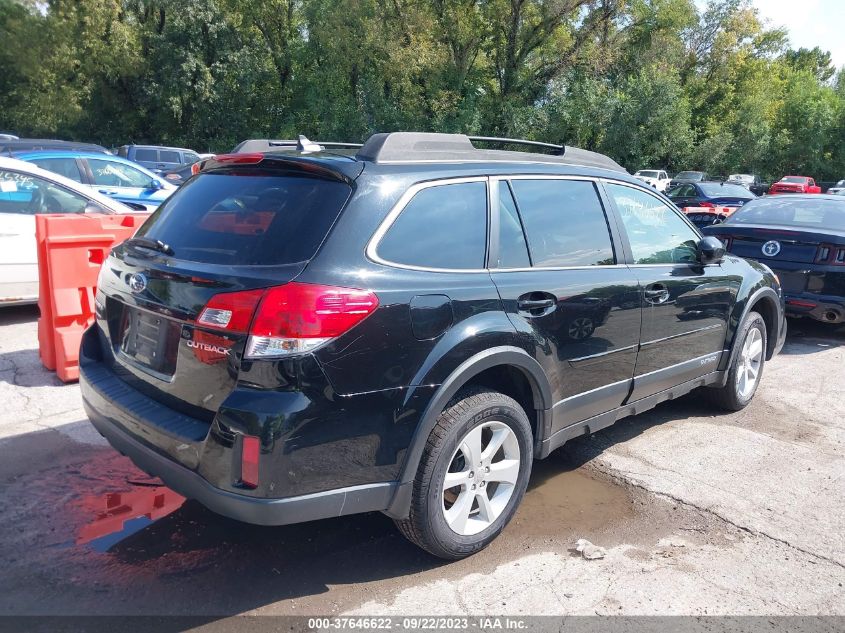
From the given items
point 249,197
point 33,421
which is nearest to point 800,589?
point 249,197

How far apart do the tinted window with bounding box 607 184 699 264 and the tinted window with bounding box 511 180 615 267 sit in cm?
25

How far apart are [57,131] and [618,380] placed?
42.0 metres

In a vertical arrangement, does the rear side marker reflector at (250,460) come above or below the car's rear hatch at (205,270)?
below

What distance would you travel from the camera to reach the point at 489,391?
333 cm

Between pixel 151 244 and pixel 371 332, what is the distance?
122cm

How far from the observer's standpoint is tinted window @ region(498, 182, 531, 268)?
137 inches

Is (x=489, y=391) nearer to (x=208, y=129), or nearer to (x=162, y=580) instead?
→ (x=162, y=580)

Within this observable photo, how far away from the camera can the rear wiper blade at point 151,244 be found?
317 centimetres

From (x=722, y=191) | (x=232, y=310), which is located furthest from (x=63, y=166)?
(x=722, y=191)

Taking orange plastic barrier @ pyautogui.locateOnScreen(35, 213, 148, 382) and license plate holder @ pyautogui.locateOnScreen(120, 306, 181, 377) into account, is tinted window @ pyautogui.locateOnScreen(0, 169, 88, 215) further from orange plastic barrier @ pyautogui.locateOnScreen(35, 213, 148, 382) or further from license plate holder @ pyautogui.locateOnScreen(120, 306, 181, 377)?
license plate holder @ pyautogui.locateOnScreen(120, 306, 181, 377)

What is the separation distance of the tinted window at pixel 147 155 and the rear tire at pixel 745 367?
23.0m

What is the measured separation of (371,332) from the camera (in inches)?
109

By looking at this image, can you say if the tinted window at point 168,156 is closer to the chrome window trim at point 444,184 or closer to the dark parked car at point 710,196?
the dark parked car at point 710,196

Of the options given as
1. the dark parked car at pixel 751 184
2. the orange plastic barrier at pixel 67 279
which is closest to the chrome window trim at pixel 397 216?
the orange plastic barrier at pixel 67 279
